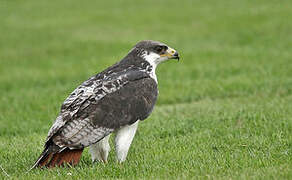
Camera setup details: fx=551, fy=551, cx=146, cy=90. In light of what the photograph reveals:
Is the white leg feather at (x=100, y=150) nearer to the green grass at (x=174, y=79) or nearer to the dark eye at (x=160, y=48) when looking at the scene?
the green grass at (x=174, y=79)

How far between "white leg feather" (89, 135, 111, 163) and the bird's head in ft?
4.27

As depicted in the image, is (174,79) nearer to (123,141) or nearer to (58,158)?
(123,141)

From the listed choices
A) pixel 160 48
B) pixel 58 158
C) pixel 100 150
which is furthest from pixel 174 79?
pixel 58 158

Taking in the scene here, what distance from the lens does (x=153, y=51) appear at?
25.4 ft

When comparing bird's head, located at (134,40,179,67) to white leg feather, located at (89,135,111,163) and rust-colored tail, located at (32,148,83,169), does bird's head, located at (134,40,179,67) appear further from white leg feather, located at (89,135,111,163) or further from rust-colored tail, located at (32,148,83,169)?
rust-colored tail, located at (32,148,83,169)

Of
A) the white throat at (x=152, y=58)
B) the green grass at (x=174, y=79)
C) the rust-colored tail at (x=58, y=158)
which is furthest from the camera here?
the white throat at (x=152, y=58)

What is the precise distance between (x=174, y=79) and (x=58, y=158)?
25.9ft

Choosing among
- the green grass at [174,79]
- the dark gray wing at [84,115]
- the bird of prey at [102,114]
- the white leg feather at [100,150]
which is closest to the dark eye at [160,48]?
the bird of prey at [102,114]

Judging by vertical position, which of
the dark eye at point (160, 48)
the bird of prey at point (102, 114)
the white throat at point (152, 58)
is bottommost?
the bird of prey at point (102, 114)

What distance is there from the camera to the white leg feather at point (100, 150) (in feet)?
23.4

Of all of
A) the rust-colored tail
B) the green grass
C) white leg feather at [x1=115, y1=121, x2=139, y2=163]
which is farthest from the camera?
white leg feather at [x1=115, y1=121, x2=139, y2=163]

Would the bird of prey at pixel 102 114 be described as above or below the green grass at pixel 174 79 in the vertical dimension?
above

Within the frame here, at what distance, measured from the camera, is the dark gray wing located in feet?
21.5

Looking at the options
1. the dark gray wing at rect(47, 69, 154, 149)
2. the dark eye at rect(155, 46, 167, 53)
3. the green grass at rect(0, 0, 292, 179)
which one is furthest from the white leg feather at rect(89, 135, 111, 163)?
the dark eye at rect(155, 46, 167, 53)
